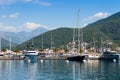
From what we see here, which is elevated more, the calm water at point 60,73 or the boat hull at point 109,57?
the boat hull at point 109,57

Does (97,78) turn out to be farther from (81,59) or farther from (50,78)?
(81,59)

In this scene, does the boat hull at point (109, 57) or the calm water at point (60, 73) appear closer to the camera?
the calm water at point (60, 73)

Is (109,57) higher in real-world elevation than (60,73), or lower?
higher

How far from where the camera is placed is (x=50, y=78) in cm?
7556

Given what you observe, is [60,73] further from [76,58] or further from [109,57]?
[109,57]

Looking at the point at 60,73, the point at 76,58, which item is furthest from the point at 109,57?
the point at 60,73

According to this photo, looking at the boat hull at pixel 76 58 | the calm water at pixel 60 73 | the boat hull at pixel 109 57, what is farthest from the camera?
the boat hull at pixel 109 57

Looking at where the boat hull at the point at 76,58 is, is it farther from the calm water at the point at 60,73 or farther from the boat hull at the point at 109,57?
the calm water at the point at 60,73

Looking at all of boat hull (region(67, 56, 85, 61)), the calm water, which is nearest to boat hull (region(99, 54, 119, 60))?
boat hull (region(67, 56, 85, 61))

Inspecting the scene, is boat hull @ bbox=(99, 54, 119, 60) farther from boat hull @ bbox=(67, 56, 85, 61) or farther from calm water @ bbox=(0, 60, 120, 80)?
calm water @ bbox=(0, 60, 120, 80)

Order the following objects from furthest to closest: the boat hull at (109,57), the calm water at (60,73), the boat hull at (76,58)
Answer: the boat hull at (109,57)
the boat hull at (76,58)
the calm water at (60,73)

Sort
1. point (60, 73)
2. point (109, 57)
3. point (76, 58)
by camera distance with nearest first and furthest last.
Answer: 1. point (60, 73)
2. point (76, 58)
3. point (109, 57)

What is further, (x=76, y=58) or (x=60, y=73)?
(x=76, y=58)

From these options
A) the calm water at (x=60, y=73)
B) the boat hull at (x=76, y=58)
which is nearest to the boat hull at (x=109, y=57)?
the boat hull at (x=76, y=58)
